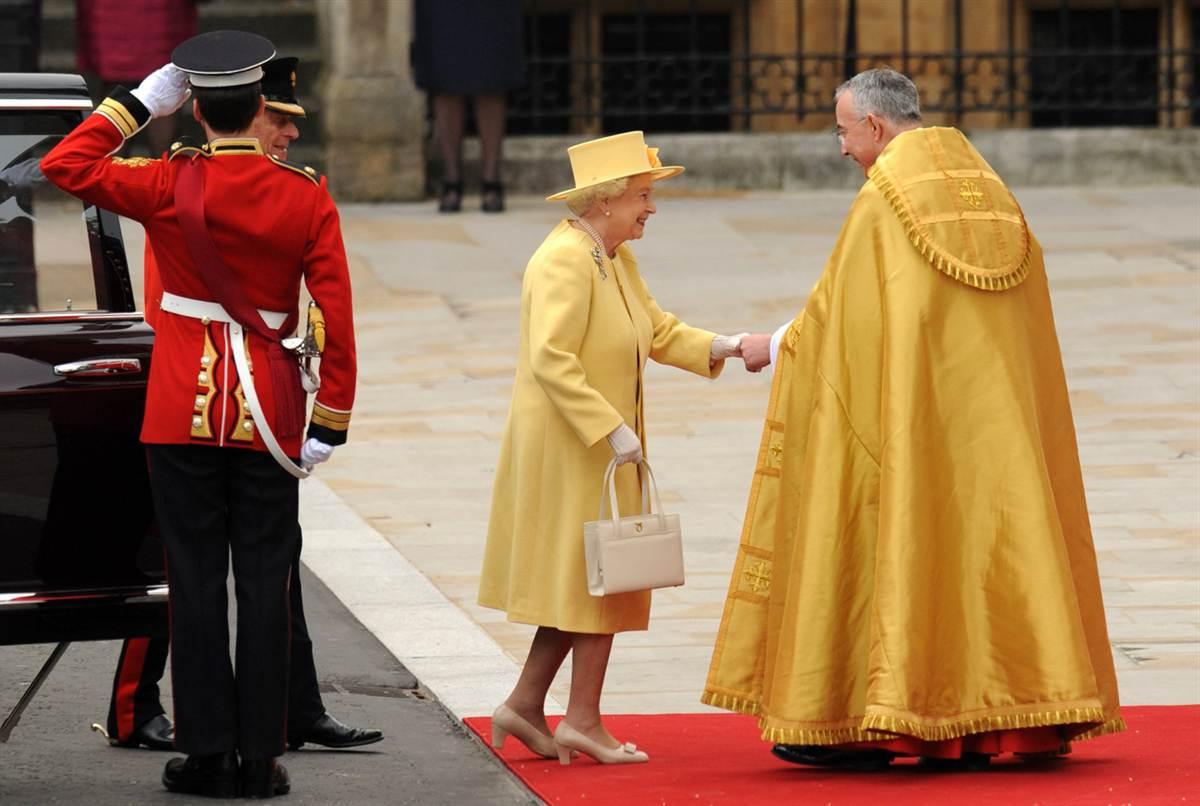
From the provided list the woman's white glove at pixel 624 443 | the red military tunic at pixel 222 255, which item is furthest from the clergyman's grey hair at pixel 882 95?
the red military tunic at pixel 222 255

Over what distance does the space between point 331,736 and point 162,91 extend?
64.7 inches

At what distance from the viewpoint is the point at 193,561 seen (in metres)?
5.62

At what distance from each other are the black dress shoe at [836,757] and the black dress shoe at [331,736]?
1025mm

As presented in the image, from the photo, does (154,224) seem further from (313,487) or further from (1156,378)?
(1156,378)

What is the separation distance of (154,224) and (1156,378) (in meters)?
7.14

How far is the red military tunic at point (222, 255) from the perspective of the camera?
5.52 meters

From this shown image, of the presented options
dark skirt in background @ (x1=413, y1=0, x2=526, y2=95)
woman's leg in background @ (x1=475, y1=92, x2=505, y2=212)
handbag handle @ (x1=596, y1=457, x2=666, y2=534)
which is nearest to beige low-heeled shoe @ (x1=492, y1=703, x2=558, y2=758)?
handbag handle @ (x1=596, y1=457, x2=666, y2=534)

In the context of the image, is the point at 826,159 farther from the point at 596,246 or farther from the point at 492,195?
the point at 596,246

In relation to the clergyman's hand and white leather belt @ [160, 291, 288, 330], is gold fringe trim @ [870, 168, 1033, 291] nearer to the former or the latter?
the clergyman's hand

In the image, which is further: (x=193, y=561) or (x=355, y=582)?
(x=355, y=582)

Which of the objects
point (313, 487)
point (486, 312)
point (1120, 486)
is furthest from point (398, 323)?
point (1120, 486)

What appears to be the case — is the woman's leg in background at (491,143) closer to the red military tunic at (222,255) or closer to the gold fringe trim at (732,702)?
the gold fringe trim at (732,702)

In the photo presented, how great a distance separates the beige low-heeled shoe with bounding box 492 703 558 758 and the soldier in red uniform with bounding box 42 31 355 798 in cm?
66

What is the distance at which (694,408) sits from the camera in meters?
11.4
